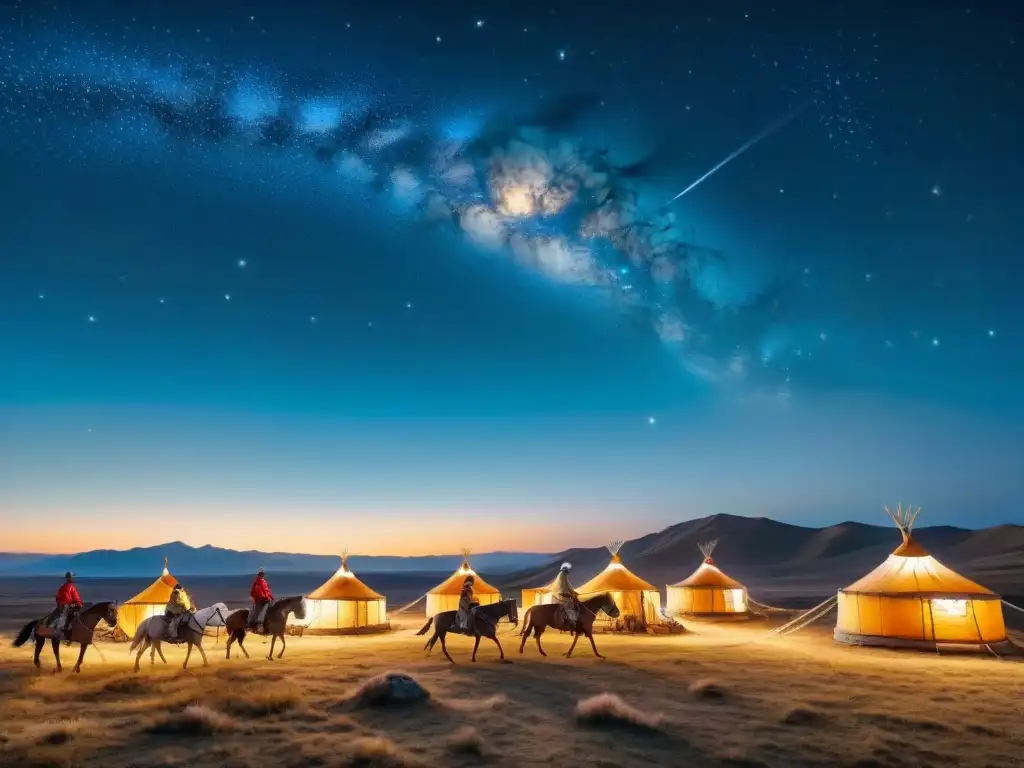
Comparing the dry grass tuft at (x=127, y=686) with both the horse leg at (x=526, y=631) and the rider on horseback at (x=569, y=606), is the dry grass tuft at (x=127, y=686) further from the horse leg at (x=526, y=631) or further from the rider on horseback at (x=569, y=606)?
the rider on horseback at (x=569, y=606)

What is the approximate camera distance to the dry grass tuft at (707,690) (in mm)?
12070

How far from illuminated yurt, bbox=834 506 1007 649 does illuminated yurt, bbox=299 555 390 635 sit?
554 inches

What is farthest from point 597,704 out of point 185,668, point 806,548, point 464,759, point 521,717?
point 806,548

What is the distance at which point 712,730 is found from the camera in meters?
9.84

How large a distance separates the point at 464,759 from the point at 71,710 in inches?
243

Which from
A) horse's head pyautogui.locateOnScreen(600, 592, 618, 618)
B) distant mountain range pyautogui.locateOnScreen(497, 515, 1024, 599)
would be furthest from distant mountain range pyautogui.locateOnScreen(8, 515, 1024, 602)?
horse's head pyautogui.locateOnScreen(600, 592, 618, 618)

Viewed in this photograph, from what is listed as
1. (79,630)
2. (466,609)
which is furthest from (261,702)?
(466,609)

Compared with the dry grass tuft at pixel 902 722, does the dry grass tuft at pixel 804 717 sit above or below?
above

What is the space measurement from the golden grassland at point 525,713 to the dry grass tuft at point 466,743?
3 cm

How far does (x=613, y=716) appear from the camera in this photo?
10.1m

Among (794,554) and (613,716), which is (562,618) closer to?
(613,716)

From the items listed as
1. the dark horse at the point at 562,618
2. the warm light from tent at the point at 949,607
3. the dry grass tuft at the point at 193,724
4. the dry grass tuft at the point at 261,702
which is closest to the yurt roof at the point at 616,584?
the dark horse at the point at 562,618

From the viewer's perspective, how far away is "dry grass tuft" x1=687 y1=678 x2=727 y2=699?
12070 millimetres

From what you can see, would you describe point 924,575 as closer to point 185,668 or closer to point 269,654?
point 269,654
